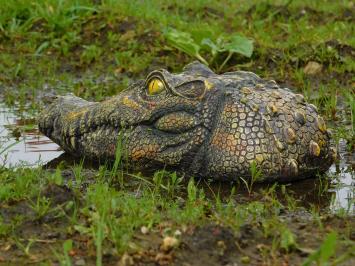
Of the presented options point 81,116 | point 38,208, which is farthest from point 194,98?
point 38,208

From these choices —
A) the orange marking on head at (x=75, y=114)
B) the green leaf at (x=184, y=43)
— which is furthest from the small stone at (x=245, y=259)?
the green leaf at (x=184, y=43)

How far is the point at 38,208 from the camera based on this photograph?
466cm

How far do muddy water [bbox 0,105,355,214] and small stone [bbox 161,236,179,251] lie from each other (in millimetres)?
1345

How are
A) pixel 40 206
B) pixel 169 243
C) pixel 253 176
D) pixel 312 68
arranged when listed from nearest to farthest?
1. pixel 169 243
2. pixel 40 206
3. pixel 253 176
4. pixel 312 68

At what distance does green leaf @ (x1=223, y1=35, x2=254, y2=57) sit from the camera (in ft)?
29.5

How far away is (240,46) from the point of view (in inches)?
355

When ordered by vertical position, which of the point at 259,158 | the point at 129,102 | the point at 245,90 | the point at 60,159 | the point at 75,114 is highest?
the point at 245,90

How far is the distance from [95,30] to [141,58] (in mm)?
912

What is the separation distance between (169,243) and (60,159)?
2.62m

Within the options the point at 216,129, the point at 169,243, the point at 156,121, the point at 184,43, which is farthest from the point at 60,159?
the point at 184,43

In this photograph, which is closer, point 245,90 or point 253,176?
point 253,176

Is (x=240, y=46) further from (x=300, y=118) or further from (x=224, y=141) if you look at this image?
(x=224, y=141)

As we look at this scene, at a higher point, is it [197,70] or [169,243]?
[197,70]

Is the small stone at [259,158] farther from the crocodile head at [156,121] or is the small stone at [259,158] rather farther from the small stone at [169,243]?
the small stone at [169,243]
